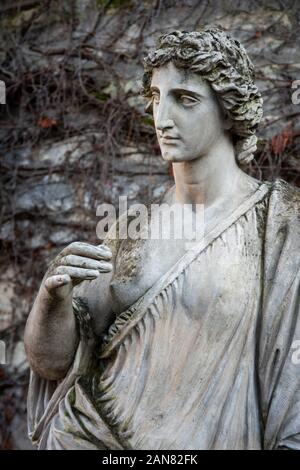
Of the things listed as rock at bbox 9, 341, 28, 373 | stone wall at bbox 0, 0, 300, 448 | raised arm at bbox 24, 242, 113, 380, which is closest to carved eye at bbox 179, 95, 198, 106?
raised arm at bbox 24, 242, 113, 380

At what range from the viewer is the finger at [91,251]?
3602 millimetres

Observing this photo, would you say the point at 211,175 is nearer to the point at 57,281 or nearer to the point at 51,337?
the point at 57,281

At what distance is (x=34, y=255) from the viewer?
675 centimetres

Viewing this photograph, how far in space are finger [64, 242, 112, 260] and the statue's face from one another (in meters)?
0.40

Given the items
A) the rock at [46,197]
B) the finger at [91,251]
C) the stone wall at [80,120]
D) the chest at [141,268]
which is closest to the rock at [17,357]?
the stone wall at [80,120]

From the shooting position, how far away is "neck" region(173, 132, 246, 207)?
152 inches

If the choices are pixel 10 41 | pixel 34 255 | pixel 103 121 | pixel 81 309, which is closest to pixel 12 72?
pixel 10 41

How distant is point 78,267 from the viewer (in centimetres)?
362

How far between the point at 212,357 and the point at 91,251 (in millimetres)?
538

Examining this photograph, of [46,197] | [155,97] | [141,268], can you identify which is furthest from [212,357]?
[46,197]

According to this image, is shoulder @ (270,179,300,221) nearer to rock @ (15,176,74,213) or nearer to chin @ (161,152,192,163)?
chin @ (161,152,192,163)

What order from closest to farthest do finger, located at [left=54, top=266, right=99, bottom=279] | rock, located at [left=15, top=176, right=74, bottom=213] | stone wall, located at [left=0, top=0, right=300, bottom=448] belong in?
finger, located at [left=54, top=266, right=99, bottom=279] → stone wall, located at [left=0, top=0, right=300, bottom=448] → rock, located at [left=15, top=176, right=74, bottom=213]

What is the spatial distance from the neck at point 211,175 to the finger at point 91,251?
1.48 feet
